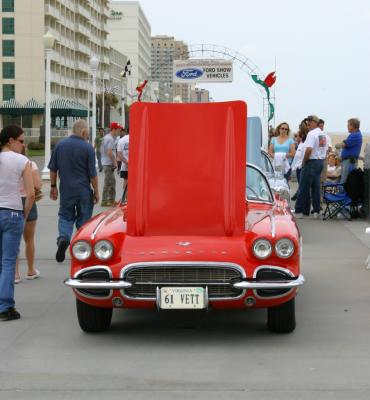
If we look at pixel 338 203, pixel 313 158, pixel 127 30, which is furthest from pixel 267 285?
pixel 127 30

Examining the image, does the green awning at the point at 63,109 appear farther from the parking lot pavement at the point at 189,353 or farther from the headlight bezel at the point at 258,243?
the headlight bezel at the point at 258,243

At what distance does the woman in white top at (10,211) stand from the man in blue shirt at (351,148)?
10.3 m

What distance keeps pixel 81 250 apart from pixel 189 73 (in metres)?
20.0

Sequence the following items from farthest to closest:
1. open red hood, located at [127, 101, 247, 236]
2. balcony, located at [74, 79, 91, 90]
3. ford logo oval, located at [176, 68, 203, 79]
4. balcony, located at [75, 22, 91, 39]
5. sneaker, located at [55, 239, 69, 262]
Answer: balcony, located at [74, 79, 91, 90] → balcony, located at [75, 22, 91, 39] → ford logo oval, located at [176, 68, 203, 79] → sneaker, located at [55, 239, 69, 262] → open red hood, located at [127, 101, 247, 236]

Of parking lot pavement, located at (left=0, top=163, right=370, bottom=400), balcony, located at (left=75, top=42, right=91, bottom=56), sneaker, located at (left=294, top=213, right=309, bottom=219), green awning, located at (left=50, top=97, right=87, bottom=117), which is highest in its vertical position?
balcony, located at (left=75, top=42, right=91, bottom=56)

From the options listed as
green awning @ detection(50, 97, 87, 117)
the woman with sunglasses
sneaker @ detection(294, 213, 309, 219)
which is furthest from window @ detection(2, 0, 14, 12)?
sneaker @ detection(294, 213, 309, 219)

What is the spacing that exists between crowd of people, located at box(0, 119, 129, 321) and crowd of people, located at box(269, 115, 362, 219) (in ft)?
18.5

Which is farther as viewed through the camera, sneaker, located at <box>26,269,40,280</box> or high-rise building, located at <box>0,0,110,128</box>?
high-rise building, located at <box>0,0,110,128</box>

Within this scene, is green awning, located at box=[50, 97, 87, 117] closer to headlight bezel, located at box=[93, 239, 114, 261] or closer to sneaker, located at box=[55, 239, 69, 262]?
sneaker, located at box=[55, 239, 69, 262]

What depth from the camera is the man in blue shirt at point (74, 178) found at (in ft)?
35.1

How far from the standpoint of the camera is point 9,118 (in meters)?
97.4

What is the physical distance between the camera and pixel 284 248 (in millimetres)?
6680

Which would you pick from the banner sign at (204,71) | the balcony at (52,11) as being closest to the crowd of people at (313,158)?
the banner sign at (204,71)

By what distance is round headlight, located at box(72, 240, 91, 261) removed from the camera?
6.74 meters
